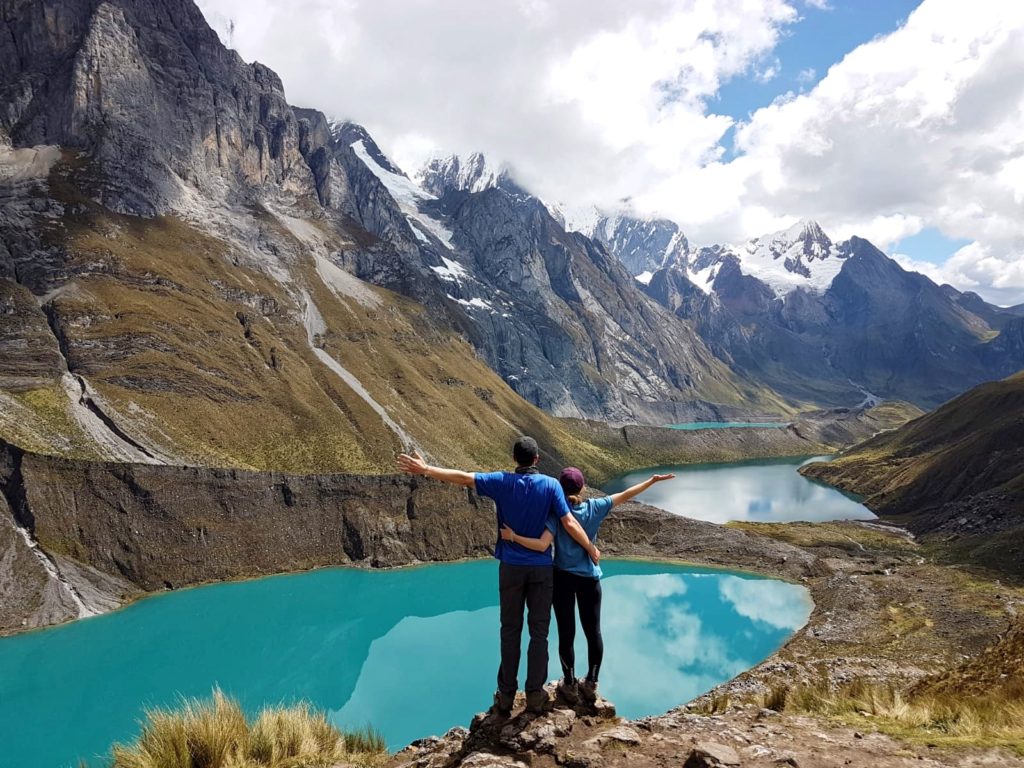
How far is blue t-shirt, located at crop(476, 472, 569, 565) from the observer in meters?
8.82

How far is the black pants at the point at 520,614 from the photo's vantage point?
8914 mm

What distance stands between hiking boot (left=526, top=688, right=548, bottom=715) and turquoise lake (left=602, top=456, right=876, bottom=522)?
91101mm

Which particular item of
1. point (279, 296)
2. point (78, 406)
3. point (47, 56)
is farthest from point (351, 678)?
point (47, 56)

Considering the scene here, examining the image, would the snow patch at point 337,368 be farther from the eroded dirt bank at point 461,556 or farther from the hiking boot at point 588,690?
the hiking boot at point 588,690

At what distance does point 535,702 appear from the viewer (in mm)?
8945

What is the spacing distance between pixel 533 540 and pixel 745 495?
122 m

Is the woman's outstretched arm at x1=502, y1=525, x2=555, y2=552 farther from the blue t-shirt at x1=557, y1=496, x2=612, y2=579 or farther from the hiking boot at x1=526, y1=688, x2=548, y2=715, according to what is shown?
the hiking boot at x1=526, y1=688, x2=548, y2=715

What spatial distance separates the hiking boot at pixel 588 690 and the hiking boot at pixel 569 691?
0.26 ft

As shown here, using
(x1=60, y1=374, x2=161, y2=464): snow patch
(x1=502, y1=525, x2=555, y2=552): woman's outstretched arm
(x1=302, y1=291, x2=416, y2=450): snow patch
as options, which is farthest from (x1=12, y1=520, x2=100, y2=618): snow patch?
(x1=502, y1=525, x2=555, y2=552): woman's outstretched arm

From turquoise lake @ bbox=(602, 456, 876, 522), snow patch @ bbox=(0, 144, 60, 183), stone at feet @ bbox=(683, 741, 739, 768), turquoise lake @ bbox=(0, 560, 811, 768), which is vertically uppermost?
snow patch @ bbox=(0, 144, 60, 183)

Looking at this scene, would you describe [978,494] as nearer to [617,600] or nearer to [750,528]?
[750,528]

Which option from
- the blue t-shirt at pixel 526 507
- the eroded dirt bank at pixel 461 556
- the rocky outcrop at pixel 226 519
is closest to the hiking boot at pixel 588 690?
the eroded dirt bank at pixel 461 556

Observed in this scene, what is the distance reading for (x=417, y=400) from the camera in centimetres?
11150

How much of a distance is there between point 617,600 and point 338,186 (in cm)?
15489
